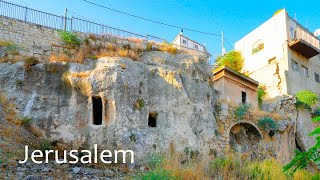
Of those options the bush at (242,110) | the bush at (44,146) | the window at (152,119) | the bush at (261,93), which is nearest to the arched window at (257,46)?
the bush at (261,93)

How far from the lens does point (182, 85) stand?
13508 millimetres

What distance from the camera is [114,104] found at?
1164 centimetres

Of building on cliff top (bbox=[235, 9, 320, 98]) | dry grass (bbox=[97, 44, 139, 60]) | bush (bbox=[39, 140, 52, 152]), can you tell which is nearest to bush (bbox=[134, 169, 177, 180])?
bush (bbox=[39, 140, 52, 152])

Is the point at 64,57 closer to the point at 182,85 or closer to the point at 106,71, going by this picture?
the point at 106,71

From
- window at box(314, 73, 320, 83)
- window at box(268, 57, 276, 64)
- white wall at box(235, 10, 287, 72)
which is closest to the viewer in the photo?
white wall at box(235, 10, 287, 72)

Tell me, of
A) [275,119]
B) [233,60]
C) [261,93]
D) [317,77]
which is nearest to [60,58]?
[275,119]

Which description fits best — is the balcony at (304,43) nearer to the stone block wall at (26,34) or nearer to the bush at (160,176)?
the stone block wall at (26,34)

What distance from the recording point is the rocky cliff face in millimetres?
11281

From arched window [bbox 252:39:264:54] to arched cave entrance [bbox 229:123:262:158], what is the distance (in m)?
10.8

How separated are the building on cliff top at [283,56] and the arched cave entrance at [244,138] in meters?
6.68

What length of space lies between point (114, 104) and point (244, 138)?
9.01 m

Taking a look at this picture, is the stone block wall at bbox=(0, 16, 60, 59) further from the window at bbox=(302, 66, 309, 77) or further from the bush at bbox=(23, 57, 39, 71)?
the window at bbox=(302, 66, 309, 77)

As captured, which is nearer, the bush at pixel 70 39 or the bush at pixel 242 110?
the bush at pixel 70 39

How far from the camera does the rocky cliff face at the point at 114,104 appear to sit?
37.0 feet
